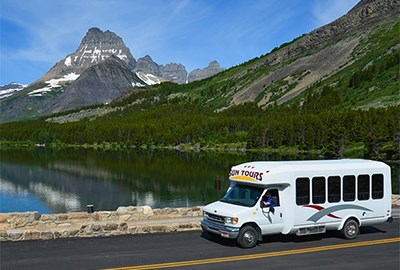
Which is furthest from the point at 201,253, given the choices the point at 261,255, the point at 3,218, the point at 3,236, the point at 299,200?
the point at 3,218

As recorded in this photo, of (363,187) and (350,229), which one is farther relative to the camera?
(363,187)

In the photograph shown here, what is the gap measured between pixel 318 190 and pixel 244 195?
3.55m

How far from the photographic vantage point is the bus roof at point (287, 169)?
64.4 ft

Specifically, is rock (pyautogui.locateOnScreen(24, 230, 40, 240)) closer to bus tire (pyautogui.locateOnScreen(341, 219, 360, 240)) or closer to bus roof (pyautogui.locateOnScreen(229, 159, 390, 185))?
bus roof (pyautogui.locateOnScreen(229, 159, 390, 185))

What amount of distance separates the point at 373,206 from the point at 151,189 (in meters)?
52.1

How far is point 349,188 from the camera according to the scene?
21156mm

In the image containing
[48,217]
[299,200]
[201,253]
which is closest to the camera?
[201,253]

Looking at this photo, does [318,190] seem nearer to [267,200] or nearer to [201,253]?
[267,200]

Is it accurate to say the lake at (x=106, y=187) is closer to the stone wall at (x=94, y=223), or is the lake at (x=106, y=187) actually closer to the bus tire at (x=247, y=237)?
the stone wall at (x=94, y=223)

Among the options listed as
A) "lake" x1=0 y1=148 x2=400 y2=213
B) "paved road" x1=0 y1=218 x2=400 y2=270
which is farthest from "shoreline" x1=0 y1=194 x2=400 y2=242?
"lake" x1=0 y1=148 x2=400 y2=213

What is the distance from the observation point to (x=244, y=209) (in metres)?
19.2

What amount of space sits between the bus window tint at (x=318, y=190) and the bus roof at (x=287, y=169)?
29 cm

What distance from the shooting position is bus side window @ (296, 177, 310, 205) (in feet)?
65.7

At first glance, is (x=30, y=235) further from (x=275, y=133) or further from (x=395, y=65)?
(x=395, y=65)
